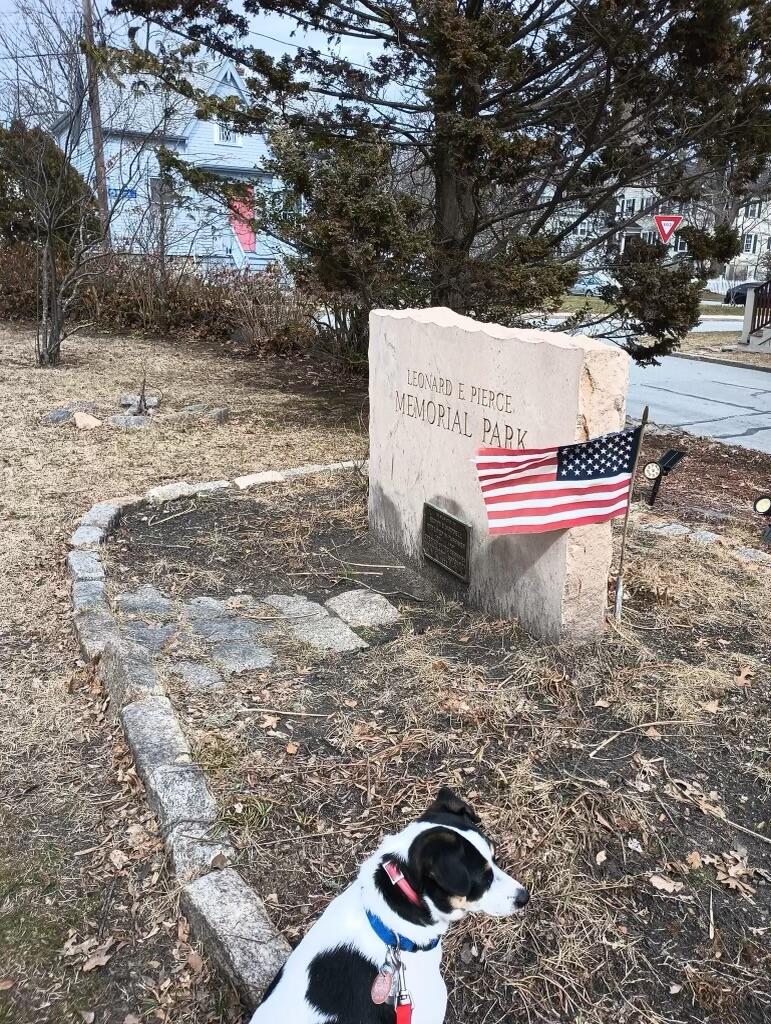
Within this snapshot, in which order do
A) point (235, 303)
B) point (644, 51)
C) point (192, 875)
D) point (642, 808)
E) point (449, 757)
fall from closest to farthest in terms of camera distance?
point (192, 875) < point (642, 808) < point (449, 757) < point (644, 51) < point (235, 303)

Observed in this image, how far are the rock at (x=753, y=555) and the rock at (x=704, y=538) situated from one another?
0.18 meters

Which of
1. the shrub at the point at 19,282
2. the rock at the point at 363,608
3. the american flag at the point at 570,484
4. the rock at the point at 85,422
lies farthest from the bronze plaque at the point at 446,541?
the shrub at the point at 19,282

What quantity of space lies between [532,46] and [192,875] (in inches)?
318

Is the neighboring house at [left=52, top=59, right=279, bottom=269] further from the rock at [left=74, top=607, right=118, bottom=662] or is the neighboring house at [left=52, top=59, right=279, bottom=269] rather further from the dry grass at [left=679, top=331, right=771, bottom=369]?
the dry grass at [left=679, top=331, right=771, bottom=369]

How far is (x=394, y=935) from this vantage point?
171 cm

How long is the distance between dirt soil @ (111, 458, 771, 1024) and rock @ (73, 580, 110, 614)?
0.22 meters

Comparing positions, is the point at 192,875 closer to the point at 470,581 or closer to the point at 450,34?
the point at 470,581

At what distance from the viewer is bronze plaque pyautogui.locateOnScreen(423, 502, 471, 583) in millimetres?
4352

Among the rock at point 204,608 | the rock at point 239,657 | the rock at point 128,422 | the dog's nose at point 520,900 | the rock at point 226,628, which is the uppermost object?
the dog's nose at point 520,900

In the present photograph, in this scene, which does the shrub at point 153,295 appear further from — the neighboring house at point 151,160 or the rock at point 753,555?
the rock at point 753,555

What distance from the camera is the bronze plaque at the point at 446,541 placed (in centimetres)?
435

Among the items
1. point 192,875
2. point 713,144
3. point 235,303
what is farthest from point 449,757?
point 235,303

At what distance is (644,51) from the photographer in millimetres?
7375

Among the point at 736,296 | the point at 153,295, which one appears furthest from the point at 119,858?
the point at 736,296
